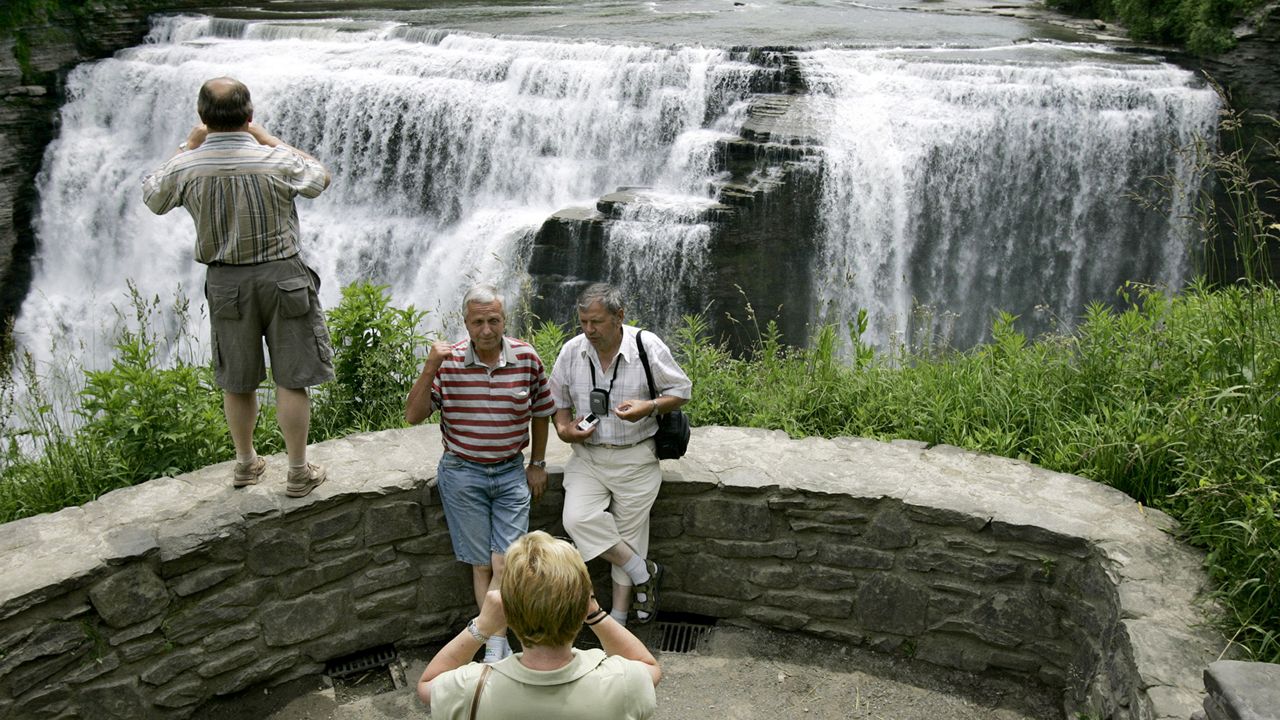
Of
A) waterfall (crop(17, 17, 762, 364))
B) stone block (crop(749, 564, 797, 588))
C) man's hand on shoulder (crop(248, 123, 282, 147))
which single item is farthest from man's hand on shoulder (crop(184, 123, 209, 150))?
waterfall (crop(17, 17, 762, 364))

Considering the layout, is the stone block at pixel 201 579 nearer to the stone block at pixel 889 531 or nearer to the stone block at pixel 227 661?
the stone block at pixel 227 661

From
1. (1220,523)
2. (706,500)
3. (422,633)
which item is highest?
(1220,523)

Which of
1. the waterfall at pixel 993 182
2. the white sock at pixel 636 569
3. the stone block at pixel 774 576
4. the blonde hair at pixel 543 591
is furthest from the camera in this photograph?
the waterfall at pixel 993 182

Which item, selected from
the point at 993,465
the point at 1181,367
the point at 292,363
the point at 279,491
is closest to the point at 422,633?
the point at 279,491

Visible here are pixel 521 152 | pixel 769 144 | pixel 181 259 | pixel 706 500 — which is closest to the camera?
pixel 706 500

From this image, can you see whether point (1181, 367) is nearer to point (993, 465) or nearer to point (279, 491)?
point (993, 465)

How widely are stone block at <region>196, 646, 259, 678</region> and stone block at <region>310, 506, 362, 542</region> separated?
1.66 ft

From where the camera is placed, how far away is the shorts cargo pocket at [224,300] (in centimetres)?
408

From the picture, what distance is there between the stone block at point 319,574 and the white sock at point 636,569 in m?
1.08

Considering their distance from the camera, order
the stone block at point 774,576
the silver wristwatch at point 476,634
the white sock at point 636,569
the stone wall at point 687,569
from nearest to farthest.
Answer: the silver wristwatch at point 476,634
the stone wall at point 687,569
the white sock at point 636,569
the stone block at point 774,576

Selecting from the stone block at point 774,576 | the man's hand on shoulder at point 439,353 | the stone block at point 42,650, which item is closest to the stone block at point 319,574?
the stone block at point 42,650

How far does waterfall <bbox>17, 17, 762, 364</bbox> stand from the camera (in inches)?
502

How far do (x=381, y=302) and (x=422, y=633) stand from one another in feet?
5.55

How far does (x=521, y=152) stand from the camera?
13031 millimetres
